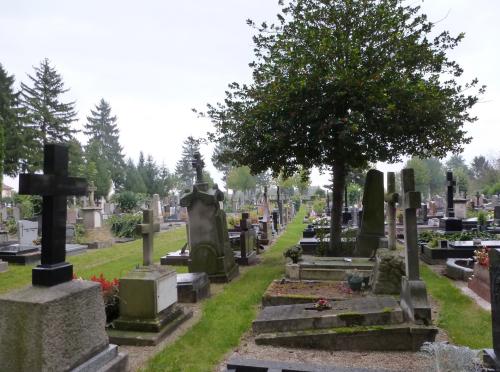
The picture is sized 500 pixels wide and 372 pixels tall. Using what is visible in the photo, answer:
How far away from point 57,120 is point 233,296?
4372 centimetres

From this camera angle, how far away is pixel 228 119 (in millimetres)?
11445

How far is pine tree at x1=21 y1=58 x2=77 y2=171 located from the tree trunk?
121 feet

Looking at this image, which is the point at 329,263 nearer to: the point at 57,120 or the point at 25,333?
the point at 25,333

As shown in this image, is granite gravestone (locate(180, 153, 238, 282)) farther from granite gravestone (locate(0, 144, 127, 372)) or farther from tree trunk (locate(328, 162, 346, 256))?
granite gravestone (locate(0, 144, 127, 372))

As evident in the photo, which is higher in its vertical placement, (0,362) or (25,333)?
(25,333)

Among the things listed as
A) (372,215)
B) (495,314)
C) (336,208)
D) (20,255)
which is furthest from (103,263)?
(495,314)

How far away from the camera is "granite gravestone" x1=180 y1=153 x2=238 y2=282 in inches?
381

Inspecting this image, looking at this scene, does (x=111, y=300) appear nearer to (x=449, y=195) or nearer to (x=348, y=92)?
(x=348, y=92)

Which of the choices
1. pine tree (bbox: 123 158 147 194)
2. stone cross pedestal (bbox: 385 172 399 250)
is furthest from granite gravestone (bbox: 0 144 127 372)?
pine tree (bbox: 123 158 147 194)

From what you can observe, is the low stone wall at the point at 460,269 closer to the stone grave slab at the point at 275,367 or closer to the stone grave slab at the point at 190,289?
the stone grave slab at the point at 190,289

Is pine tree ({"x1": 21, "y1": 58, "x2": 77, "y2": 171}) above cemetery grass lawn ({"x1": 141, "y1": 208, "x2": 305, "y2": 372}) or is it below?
above

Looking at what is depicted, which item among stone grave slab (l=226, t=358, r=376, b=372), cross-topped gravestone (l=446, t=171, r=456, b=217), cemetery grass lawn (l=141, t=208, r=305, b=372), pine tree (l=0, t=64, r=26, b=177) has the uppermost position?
pine tree (l=0, t=64, r=26, b=177)

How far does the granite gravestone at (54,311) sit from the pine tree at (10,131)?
131 feet

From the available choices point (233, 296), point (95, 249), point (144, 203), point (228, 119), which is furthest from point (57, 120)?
point (233, 296)
